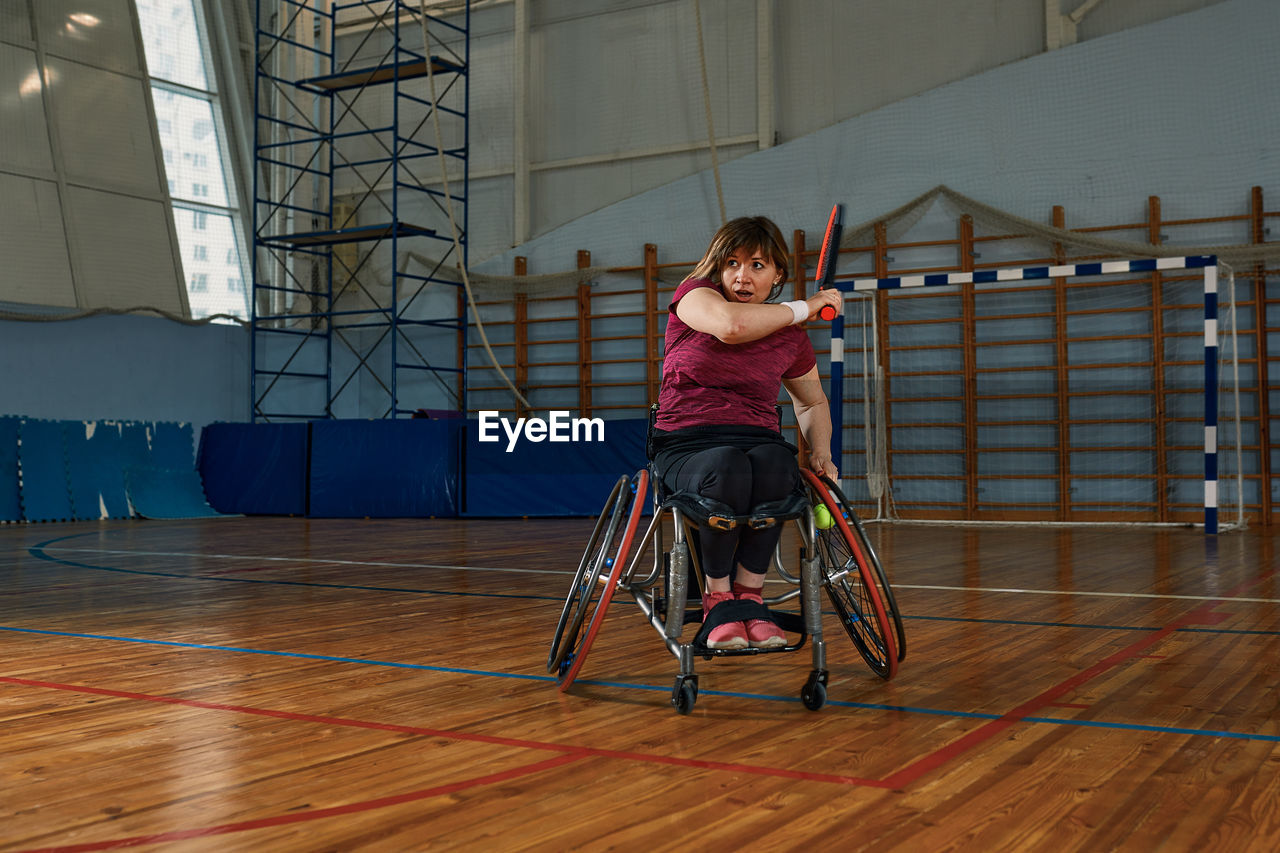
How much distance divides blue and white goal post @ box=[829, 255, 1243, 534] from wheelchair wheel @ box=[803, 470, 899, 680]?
5.93m

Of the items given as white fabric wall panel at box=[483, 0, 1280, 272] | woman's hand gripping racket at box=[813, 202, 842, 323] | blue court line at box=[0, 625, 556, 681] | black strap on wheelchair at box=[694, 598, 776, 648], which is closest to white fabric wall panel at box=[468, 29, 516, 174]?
white fabric wall panel at box=[483, 0, 1280, 272]

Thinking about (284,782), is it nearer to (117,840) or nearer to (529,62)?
(117,840)

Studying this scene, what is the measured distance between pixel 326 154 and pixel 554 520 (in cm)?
545

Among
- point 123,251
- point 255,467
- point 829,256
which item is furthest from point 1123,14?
point 123,251

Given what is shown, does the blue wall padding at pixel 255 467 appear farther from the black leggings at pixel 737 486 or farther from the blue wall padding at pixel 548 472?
the black leggings at pixel 737 486

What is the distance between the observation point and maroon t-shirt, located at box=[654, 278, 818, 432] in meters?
2.40

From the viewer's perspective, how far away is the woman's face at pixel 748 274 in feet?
7.97

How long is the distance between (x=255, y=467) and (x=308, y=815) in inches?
393

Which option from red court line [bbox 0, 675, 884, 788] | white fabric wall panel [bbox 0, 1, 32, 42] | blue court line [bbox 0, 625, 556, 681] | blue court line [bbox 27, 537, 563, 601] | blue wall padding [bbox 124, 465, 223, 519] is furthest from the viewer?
blue wall padding [bbox 124, 465, 223, 519]

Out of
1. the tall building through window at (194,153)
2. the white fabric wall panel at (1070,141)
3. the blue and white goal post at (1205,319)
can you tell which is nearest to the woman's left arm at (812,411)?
the blue and white goal post at (1205,319)

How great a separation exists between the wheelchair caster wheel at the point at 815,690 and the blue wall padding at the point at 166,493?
31.7 feet

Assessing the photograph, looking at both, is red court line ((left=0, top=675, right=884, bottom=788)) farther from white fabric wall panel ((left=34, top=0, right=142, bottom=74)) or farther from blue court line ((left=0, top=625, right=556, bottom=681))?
white fabric wall panel ((left=34, top=0, right=142, bottom=74))

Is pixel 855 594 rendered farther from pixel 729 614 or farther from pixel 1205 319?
pixel 1205 319

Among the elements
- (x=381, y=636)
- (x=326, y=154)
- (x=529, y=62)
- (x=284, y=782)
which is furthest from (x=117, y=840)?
(x=326, y=154)
